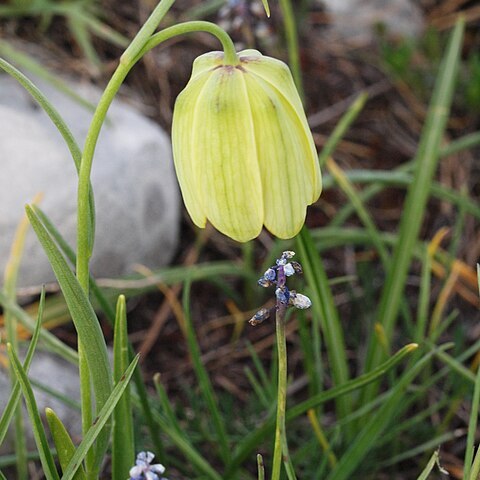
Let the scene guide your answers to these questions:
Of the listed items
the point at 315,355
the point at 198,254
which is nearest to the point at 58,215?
the point at 198,254

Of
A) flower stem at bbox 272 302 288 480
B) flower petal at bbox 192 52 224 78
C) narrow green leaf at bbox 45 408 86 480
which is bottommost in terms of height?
narrow green leaf at bbox 45 408 86 480

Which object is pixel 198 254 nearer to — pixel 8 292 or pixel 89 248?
pixel 8 292

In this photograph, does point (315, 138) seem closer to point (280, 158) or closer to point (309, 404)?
point (309, 404)

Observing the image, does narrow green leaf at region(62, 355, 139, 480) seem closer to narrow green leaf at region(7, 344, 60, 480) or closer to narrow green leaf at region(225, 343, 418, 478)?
narrow green leaf at region(7, 344, 60, 480)

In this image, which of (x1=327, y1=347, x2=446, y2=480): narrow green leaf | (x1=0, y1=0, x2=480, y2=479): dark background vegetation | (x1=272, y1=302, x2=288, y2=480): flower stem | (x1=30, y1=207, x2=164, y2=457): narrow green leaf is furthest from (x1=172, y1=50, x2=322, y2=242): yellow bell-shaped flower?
(x1=0, y1=0, x2=480, y2=479): dark background vegetation

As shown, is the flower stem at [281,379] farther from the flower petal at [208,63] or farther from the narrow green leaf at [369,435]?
the narrow green leaf at [369,435]

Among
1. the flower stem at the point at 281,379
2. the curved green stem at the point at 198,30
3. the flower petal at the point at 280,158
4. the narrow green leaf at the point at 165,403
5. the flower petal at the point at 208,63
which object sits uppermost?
the curved green stem at the point at 198,30

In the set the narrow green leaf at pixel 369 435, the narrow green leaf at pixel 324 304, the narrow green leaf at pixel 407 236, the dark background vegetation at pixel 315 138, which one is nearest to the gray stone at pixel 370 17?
the dark background vegetation at pixel 315 138
